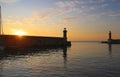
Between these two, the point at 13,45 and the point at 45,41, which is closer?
the point at 13,45

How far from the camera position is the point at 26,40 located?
72.7 m

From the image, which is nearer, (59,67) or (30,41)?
(59,67)

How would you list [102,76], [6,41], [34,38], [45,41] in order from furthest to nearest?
1. [45,41]
2. [34,38]
3. [6,41]
4. [102,76]

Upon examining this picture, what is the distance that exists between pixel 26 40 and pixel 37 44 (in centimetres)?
801

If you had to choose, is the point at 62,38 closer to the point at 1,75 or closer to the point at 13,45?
the point at 13,45

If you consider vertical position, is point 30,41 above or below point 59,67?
above

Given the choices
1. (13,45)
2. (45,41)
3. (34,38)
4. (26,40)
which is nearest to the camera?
(13,45)

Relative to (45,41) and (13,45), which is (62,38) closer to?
(45,41)

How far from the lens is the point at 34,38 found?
77.6m

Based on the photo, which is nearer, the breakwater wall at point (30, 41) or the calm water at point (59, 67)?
the calm water at point (59, 67)

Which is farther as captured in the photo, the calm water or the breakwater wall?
the breakwater wall

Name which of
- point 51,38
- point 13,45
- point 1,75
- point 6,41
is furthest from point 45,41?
point 1,75

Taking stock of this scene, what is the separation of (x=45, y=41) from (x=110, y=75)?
6627 centimetres

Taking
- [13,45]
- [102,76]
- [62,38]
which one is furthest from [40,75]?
[62,38]
